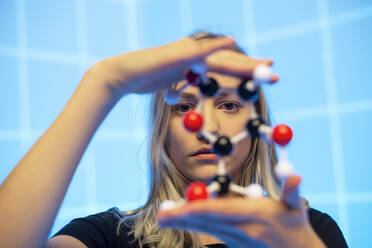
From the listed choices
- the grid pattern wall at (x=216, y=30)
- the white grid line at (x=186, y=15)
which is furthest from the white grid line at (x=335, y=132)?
the white grid line at (x=186, y=15)

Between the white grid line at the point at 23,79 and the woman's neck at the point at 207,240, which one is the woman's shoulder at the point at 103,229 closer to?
the woman's neck at the point at 207,240

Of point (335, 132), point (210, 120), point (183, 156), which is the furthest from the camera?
point (335, 132)

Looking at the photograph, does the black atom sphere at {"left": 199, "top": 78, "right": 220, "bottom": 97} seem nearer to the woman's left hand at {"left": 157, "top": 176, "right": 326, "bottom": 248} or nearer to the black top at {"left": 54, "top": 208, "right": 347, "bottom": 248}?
the woman's left hand at {"left": 157, "top": 176, "right": 326, "bottom": 248}

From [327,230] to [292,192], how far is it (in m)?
0.78

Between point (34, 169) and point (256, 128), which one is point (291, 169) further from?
point (34, 169)

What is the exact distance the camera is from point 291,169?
626 mm

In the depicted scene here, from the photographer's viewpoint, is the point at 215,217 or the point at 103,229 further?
the point at 103,229

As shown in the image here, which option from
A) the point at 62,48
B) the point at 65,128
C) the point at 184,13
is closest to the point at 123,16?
the point at 184,13

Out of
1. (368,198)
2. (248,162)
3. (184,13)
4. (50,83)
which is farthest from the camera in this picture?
(184,13)

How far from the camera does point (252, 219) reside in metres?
0.56

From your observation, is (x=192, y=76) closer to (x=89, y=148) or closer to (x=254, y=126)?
(x=254, y=126)

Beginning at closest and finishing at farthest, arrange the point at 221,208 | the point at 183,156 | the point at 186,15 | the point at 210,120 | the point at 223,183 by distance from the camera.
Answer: the point at 221,208 < the point at 223,183 < the point at 210,120 < the point at 183,156 < the point at 186,15

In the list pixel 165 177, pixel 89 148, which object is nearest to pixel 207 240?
pixel 165 177

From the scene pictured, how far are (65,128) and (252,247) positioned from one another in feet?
1.25
